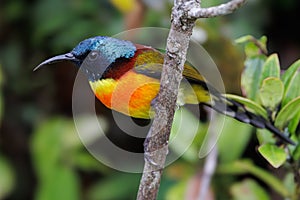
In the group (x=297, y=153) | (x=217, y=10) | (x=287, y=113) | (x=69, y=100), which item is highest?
(x=217, y=10)

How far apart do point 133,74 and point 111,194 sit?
1.12 metres

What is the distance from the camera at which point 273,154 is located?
1.41m

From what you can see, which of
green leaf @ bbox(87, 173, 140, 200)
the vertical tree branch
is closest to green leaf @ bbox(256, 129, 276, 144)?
the vertical tree branch

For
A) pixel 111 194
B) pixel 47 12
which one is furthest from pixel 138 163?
pixel 47 12

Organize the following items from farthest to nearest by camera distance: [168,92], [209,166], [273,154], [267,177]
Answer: [209,166] < [267,177] < [273,154] < [168,92]

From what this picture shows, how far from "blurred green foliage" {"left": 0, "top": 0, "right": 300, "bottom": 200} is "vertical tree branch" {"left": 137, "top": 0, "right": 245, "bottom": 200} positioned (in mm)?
866

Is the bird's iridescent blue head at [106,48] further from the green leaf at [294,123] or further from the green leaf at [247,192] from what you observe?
the green leaf at [247,192]

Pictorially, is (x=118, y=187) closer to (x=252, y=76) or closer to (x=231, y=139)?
(x=231, y=139)

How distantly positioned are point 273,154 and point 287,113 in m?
0.10

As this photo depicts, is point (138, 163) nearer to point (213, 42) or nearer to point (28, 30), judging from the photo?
point (213, 42)

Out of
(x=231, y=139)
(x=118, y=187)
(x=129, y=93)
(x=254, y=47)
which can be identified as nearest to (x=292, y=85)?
(x=254, y=47)

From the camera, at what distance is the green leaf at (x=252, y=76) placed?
1554 millimetres

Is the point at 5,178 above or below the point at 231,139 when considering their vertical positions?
below

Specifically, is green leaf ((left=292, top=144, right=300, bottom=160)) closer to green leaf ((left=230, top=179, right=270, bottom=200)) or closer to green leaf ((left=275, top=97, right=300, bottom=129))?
green leaf ((left=275, top=97, right=300, bottom=129))
